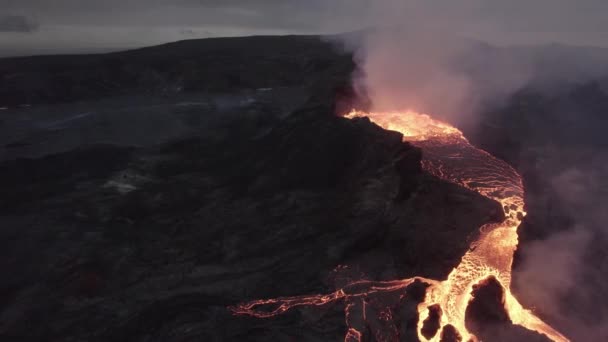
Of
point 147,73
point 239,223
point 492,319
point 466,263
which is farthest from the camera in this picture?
point 147,73

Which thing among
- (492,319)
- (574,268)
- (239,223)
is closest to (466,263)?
(492,319)

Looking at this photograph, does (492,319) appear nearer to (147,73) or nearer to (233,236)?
(233,236)

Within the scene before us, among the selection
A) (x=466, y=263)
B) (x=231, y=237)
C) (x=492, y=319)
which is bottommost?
(x=231, y=237)

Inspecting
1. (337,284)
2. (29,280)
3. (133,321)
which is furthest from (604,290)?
(29,280)

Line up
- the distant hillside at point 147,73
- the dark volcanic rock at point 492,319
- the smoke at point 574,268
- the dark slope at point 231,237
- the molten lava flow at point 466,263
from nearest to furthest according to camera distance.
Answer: the dark volcanic rock at point 492,319 < the smoke at point 574,268 < the molten lava flow at point 466,263 < the dark slope at point 231,237 < the distant hillside at point 147,73

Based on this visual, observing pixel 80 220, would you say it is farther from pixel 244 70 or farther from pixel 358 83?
pixel 244 70

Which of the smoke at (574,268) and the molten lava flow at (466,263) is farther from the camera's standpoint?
the molten lava flow at (466,263)

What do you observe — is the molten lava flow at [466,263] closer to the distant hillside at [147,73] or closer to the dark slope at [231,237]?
the dark slope at [231,237]

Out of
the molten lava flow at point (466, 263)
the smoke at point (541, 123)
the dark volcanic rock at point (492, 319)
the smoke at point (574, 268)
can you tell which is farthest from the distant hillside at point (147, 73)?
the dark volcanic rock at point (492, 319)
